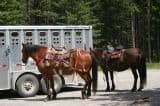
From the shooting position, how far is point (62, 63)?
18.0 meters

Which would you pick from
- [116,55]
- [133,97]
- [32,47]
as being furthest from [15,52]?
[133,97]

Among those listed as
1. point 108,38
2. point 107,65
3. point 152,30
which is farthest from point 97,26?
point 107,65

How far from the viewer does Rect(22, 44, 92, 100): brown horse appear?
58.7 feet

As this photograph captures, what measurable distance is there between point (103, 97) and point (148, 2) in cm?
4494

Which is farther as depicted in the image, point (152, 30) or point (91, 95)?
point (152, 30)

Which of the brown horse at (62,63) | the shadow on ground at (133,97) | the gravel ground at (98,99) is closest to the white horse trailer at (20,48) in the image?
the gravel ground at (98,99)

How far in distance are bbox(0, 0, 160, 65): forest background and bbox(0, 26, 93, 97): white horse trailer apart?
29.6 meters

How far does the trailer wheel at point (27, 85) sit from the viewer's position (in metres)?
19.4

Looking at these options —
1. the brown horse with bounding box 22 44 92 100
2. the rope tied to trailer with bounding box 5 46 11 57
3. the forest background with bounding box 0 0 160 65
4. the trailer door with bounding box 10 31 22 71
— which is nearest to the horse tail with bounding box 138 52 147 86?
the brown horse with bounding box 22 44 92 100

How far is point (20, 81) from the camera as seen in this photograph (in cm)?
1938

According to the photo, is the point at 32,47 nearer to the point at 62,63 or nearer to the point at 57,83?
the point at 62,63

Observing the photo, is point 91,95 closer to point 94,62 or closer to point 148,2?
point 94,62

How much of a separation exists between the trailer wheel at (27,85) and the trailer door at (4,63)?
51 cm

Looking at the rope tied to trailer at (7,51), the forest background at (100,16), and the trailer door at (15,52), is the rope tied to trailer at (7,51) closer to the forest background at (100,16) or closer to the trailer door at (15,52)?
the trailer door at (15,52)
